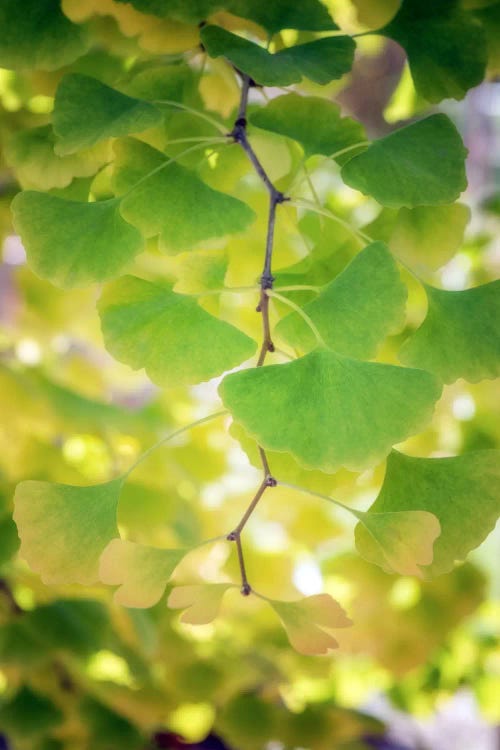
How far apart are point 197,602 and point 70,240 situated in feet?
0.61

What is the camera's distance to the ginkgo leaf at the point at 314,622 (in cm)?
36

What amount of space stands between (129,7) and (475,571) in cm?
85

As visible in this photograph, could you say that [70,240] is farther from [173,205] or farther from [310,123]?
[310,123]

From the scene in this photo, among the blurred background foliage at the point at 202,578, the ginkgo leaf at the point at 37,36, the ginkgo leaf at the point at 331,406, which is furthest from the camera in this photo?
the blurred background foliage at the point at 202,578

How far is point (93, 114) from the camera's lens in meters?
0.37

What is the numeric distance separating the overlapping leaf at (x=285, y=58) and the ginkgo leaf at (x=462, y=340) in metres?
0.13

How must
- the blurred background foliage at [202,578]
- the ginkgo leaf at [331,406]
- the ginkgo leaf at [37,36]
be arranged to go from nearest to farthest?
the ginkgo leaf at [331,406], the ginkgo leaf at [37,36], the blurred background foliage at [202,578]

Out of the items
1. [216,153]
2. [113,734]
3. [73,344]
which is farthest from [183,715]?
[216,153]

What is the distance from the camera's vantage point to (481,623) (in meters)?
1.32

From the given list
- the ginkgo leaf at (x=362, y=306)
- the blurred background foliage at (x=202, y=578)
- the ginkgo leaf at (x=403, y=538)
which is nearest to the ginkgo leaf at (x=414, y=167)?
the ginkgo leaf at (x=362, y=306)

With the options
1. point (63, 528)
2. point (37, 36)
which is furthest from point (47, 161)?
point (63, 528)

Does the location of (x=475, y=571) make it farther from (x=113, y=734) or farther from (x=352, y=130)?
(x=352, y=130)

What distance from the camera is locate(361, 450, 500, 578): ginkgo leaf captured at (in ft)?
1.15

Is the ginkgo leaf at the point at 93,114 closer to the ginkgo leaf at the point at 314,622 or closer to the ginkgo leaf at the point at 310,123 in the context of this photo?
the ginkgo leaf at the point at 310,123
